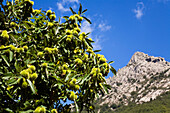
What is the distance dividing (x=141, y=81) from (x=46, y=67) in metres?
113

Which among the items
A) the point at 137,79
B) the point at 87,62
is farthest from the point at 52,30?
the point at 137,79

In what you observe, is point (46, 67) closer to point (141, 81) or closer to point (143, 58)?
point (141, 81)

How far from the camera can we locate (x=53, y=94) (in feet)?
9.21

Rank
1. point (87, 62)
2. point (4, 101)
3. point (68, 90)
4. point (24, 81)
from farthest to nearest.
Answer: point (87, 62), point (68, 90), point (4, 101), point (24, 81)

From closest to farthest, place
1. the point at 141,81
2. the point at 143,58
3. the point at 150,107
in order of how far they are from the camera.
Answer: the point at 150,107 < the point at 141,81 < the point at 143,58

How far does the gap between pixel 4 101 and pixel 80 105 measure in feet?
3.59

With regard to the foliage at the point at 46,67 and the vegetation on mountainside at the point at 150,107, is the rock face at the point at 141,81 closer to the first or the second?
the vegetation on mountainside at the point at 150,107

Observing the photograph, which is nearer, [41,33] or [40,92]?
[40,92]

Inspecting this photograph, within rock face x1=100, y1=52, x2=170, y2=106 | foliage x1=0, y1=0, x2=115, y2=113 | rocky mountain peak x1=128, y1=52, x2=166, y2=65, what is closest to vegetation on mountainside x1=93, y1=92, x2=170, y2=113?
rock face x1=100, y1=52, x2=170, y2=106

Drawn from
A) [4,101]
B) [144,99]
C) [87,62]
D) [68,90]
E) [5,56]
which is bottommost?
[4,101]

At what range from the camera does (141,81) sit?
109562 mm

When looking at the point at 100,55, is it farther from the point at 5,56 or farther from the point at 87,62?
the point at 5,56

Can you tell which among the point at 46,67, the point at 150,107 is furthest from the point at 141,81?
the point at 46,67

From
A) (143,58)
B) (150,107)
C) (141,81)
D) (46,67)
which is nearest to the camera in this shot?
(46,67)
